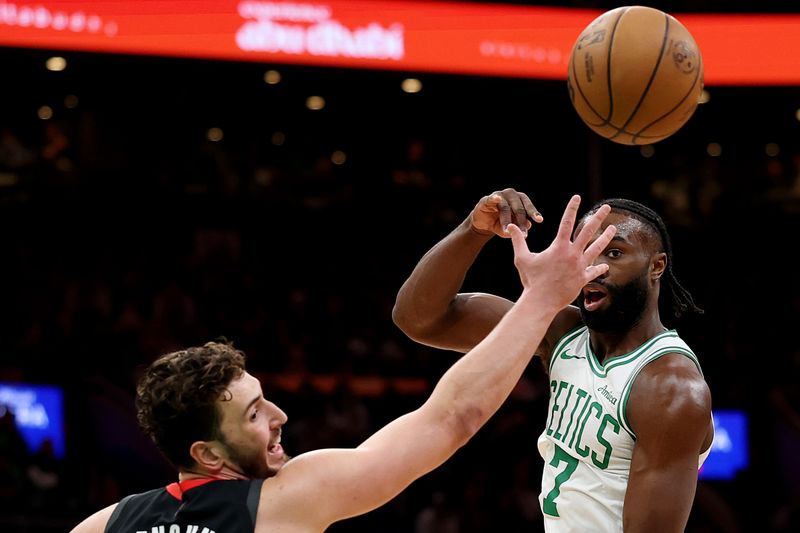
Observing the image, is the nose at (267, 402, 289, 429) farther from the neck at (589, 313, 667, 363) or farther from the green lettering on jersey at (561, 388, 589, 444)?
the neck at (589, 313, 667, 363)

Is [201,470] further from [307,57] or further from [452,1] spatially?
[452,1]

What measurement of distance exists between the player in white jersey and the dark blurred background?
532 cm

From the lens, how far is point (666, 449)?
3.07m

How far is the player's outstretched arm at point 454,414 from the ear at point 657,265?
81 cm

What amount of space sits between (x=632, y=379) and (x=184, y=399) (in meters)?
1.32

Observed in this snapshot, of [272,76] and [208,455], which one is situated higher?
[272,76]

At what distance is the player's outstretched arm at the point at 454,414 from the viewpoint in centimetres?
266

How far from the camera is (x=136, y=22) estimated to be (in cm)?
841

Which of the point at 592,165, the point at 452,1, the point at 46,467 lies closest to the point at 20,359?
the point at 46,467

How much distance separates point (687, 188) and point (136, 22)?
708 centimetres

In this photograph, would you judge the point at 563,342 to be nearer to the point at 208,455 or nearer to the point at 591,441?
the point at 591,441

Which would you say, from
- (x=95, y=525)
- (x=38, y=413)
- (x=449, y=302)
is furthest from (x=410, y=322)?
(x=38, y=413)

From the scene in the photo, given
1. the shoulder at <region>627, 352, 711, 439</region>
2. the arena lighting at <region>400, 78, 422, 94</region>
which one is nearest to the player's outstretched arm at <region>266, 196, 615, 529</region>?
the shoulder at <region>627, 352, 711, 439</region>

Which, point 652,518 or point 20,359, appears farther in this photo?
point 20,359
